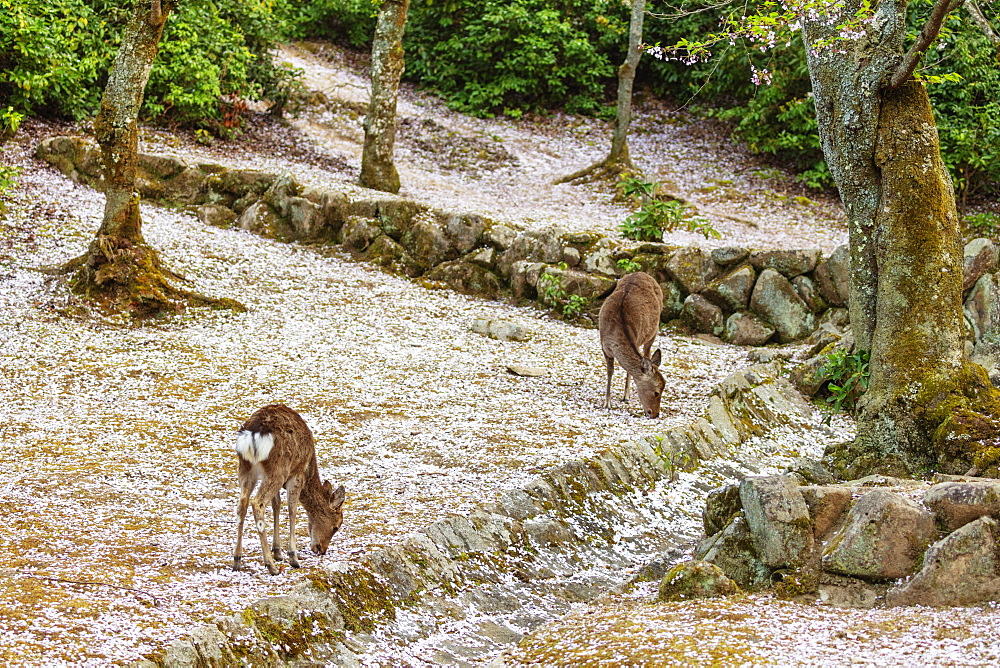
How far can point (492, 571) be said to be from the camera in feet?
25.2

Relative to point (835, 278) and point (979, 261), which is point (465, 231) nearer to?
point (835, 278)

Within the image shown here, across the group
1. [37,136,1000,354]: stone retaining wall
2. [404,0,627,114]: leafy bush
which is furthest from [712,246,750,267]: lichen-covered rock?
[404,0,627,114]: leafy bush

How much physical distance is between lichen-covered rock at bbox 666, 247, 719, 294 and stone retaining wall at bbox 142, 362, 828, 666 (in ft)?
16.9

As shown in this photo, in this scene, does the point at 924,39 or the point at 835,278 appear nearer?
the point at 924,39

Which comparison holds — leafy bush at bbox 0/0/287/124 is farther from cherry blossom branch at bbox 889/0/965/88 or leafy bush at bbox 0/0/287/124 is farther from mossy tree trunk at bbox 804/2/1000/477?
cherry blossom branch at bbox 889/0/965/88

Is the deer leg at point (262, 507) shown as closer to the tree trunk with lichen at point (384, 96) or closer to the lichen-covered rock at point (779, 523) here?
the lichen-covered rock at point (779, 523)

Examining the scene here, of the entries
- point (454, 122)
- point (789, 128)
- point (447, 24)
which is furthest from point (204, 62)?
point (789, 128)

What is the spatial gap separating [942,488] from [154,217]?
1576 cm

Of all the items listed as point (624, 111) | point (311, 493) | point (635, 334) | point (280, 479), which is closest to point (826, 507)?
point (311, 493)

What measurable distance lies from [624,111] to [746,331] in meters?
11.1

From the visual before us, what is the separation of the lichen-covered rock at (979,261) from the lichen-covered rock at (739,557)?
27.7 ft

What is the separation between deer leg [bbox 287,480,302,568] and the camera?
22.0ft

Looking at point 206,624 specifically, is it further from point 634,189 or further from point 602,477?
point 634,189

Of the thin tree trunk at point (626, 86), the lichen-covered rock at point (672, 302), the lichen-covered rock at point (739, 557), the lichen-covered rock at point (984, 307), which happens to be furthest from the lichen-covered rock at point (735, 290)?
the thin tree trunk at point (626, 86)
